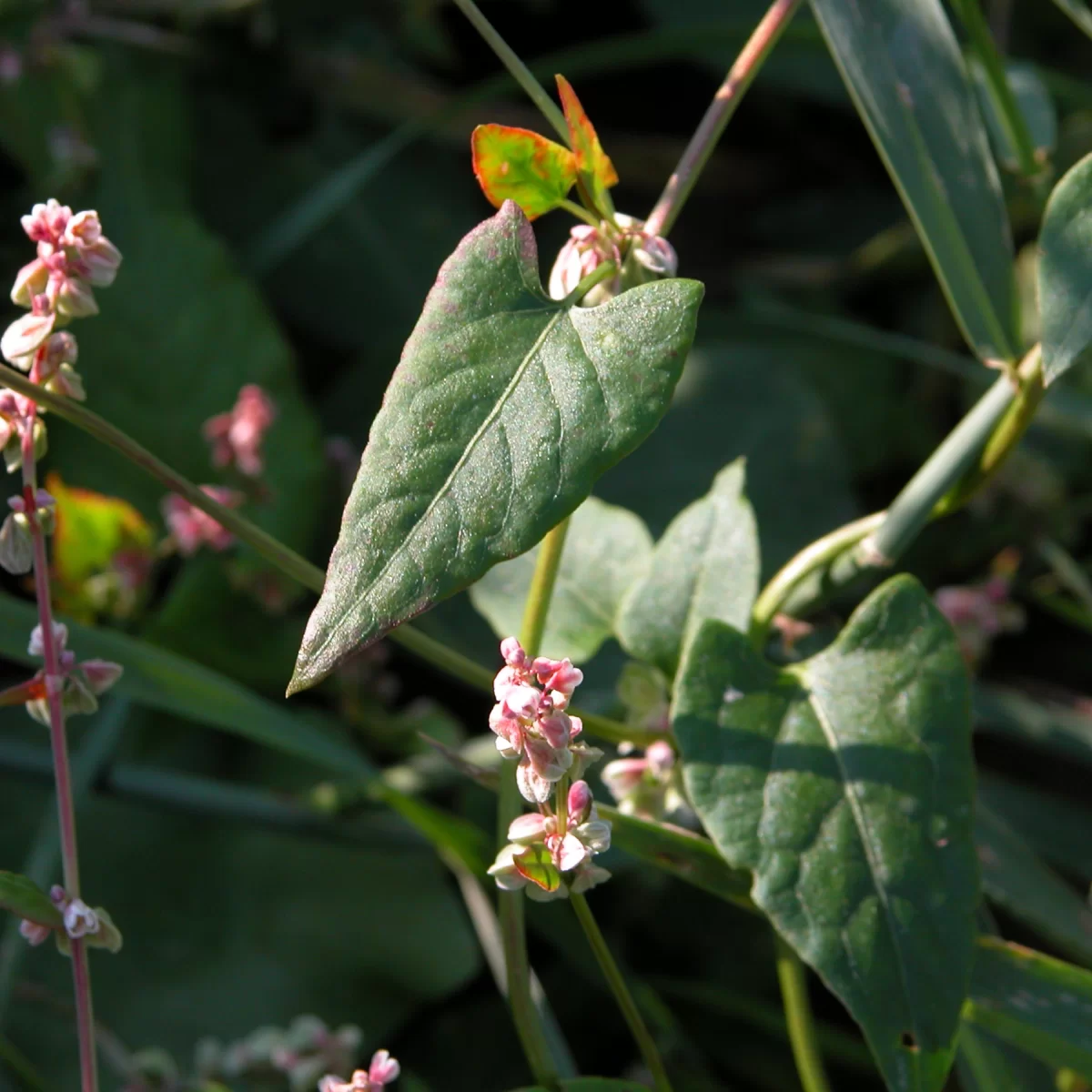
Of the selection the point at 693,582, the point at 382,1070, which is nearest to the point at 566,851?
the point at 382,1070

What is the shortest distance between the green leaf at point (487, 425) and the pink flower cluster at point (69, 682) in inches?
6.2

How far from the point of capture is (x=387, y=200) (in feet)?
3.99

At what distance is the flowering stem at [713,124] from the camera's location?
483 millimetres

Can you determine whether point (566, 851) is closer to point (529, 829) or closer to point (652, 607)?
point (529, 829)

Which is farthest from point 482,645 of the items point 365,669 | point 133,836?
point 133,836

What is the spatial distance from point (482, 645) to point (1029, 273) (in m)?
0.61

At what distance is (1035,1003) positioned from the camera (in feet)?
1.74

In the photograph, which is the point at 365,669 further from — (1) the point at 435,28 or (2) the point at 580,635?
(1) the point at 435,28

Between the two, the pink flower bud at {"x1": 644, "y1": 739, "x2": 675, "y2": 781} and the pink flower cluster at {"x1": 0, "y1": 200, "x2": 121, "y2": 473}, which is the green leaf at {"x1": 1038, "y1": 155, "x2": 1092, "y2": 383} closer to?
the pink flower bud at {"x1": 644, "y1": 739, "x2": 675, "y2": 781}

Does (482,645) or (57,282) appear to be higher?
(482,645)

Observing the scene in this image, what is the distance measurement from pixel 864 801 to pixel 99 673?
0.30 metres

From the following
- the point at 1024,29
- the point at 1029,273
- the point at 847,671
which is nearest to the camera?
the point at 847,671

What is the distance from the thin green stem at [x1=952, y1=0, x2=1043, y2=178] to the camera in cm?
63

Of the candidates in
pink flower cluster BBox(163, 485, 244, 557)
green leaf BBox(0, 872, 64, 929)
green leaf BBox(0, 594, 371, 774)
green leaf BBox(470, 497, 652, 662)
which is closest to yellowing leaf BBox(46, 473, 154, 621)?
pink flower cluster BBox(163, 485, 244, 557)
